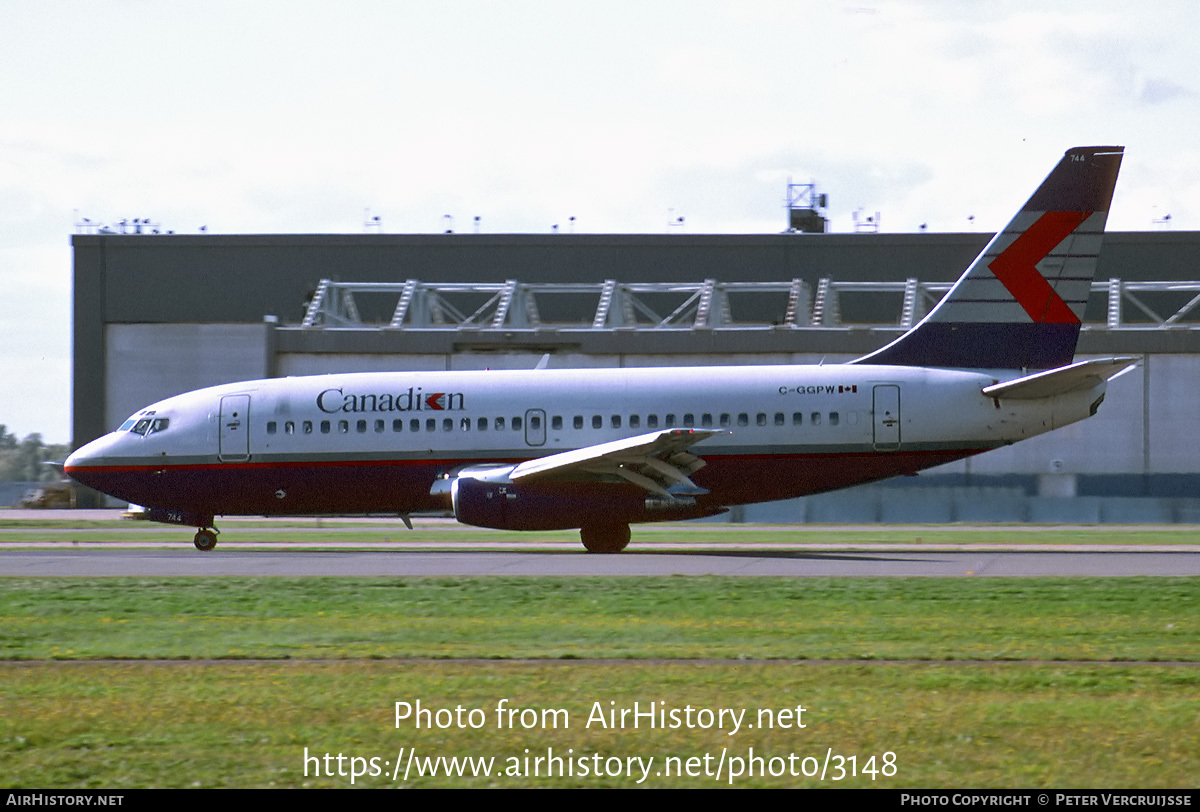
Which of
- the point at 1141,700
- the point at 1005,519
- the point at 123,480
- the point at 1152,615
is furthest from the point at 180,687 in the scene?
the point at 1005,519

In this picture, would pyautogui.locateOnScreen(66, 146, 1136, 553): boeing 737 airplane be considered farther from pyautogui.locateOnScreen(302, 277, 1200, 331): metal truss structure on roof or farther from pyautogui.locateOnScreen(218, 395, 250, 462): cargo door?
pyautogui.locateOnScreen(302, 277, 1200, 331): metal truss structure on roof

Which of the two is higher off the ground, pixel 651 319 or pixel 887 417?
pixel 651 319

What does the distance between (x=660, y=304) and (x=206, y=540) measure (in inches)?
1364

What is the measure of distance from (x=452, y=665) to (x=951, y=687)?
4156 mm

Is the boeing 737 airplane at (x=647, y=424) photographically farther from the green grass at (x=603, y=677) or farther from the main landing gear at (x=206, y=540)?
the green grass at (x=603, y=677)

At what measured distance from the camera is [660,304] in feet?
206

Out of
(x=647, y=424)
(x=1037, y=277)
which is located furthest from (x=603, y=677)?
(x=1037, y=277)

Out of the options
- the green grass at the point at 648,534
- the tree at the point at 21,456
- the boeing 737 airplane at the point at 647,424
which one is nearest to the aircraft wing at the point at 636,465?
the boeing 737 airplane at the point at 647,424

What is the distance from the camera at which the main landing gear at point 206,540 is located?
30297 mm

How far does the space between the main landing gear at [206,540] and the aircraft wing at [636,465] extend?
660 centimetres

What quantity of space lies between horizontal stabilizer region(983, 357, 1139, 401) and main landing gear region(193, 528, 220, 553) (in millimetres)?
15950

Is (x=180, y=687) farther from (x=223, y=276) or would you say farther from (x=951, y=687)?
(x=223, y=276)

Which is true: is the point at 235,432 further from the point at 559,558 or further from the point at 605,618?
the point at 605,618

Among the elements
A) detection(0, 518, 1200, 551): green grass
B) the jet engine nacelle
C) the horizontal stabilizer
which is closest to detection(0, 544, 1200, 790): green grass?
the jet engine nacelle
